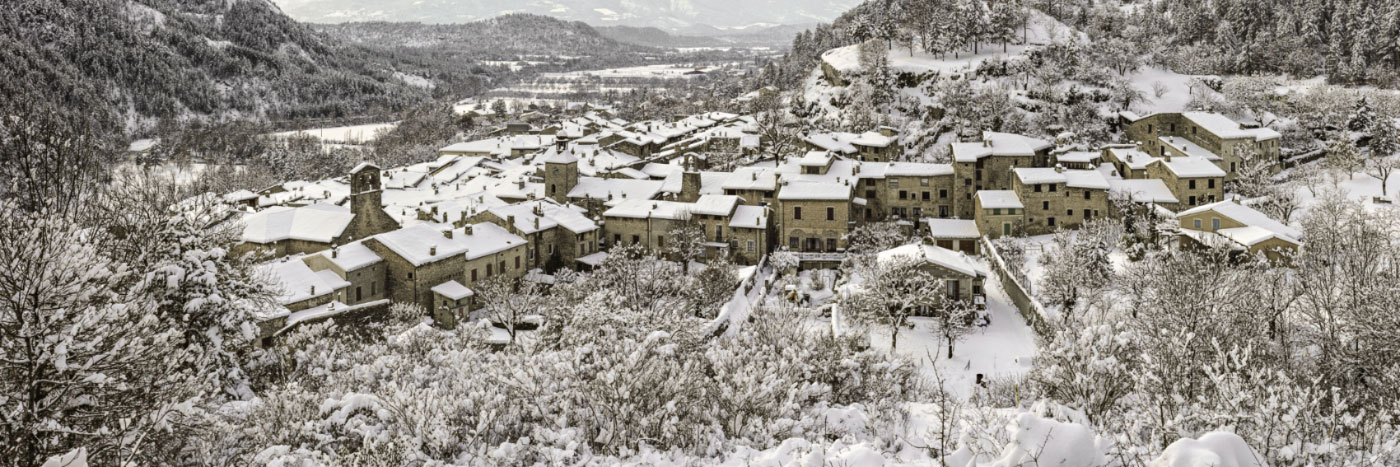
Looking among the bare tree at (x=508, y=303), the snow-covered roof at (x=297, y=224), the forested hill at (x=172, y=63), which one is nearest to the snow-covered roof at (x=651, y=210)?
the bare tree at (x=508, y=303)

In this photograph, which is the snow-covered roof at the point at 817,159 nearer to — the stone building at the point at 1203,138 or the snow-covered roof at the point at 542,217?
the snow-covered roof at the point at 542,217

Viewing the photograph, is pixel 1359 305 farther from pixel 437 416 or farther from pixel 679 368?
pixel 437 416

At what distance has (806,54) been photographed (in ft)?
459

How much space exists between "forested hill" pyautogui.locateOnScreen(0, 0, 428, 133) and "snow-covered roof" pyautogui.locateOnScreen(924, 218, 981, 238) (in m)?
116

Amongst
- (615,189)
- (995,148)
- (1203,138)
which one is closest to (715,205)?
(615,189)

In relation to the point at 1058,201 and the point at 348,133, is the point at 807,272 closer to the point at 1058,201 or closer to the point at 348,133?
the point at 1058,201

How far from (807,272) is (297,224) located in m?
29.9

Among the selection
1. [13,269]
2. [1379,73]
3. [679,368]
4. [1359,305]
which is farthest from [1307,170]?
[13,269]

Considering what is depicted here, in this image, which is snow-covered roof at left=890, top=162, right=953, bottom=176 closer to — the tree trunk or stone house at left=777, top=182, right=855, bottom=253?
stone house at left=777, top=182, right=855, bottom=253

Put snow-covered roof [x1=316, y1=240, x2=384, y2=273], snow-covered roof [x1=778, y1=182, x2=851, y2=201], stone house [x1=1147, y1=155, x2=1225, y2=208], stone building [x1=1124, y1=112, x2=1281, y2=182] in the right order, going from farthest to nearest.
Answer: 1. stone building [x1=1124, y1=112, x2=1281, y2=182]
2. stone house [x1=1147, y1=155, x2=1225, y2=208]
3. snow-covered roof [x1=778, y1=182, x2=851, y2=201]
4. snow-covered roof [x1=316, y1=240, x2=384, y2=273]

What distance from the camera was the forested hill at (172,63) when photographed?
458 ft

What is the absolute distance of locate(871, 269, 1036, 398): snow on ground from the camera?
30578 mm

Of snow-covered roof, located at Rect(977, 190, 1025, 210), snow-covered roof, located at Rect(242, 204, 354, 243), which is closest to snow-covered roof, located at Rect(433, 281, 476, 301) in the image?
snow-covered roof, located at Rect(242, 204, 354, 243)

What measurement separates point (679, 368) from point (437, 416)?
475cm
